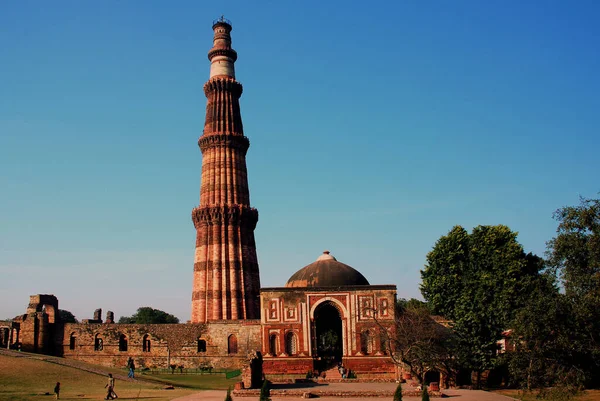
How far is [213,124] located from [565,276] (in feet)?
105

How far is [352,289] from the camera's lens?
38875mm

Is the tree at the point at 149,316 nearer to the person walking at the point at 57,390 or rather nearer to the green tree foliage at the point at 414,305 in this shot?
the green tree foliage at the point at 414,305

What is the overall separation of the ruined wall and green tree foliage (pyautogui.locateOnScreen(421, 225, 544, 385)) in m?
14.0

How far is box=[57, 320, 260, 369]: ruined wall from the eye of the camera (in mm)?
42781

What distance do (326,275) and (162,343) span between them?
12.4 metres

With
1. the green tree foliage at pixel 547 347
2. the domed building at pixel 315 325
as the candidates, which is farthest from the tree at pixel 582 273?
the domed building at pixel 315 325

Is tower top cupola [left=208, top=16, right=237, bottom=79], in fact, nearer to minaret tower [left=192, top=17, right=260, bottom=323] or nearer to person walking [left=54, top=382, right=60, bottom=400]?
minaret tower [left=192, top=17, right=260, bottom=323]

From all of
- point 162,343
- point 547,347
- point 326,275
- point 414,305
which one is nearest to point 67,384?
point 162,343

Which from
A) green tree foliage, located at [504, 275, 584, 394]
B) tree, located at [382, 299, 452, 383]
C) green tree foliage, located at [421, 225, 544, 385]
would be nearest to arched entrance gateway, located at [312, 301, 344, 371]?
tree, located at [382, 299, 452, 383]

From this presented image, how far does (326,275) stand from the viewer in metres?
40.9

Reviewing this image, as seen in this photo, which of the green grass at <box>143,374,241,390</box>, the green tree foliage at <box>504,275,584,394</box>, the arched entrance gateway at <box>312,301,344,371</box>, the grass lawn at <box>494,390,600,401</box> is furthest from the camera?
the arched entrance gateway at <box>312,301,344,371</box>

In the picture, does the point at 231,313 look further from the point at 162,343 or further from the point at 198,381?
the point at 198,381

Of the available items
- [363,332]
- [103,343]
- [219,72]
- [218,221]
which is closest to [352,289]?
[363,332]

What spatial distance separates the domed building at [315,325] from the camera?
1480 inches
